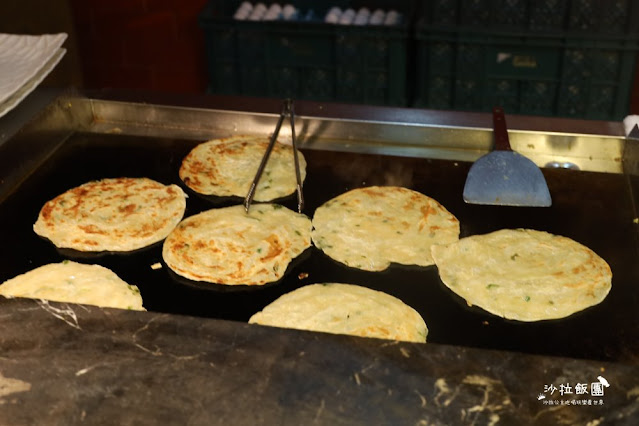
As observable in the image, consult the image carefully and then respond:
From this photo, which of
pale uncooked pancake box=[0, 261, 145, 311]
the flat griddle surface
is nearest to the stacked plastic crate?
the flat griddle surface

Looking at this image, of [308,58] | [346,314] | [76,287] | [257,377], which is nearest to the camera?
[257,377]

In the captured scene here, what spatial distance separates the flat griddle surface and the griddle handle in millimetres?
181

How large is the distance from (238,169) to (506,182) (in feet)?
3.47

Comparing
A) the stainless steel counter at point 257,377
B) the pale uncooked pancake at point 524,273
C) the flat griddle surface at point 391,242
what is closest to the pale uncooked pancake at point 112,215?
the flat griddle surface at point 391,242

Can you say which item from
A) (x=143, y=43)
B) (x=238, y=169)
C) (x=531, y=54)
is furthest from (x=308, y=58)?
(x=238, y=169)

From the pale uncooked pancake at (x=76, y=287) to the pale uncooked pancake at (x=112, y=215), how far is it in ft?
0.55

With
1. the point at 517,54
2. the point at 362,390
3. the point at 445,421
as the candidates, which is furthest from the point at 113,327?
the point at 517,54

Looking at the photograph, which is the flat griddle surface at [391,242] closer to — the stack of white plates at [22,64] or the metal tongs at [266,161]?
the metal tongs at [266,161]

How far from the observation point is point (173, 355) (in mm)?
1491

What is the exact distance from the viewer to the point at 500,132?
2.69 m

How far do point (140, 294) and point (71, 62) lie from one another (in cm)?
363

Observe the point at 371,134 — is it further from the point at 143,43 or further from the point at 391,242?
the point at 143,43

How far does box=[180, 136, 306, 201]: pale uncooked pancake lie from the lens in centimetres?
272

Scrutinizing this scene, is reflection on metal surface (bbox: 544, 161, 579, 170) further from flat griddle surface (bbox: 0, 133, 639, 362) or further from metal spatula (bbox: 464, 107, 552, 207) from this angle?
metal spatula (bbox: 464, 107, 552, 207)
